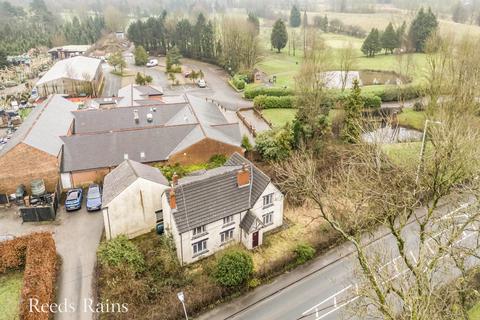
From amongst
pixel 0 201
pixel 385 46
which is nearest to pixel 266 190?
pixel 0 201

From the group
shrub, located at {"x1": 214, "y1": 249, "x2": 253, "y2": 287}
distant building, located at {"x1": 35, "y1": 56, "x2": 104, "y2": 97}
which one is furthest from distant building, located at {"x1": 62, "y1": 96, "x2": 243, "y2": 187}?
distant building, located at {"x1": 35, "y1": 56, "x2": 104, "y2": 97}

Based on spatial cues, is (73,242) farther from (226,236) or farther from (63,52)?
(63,52)

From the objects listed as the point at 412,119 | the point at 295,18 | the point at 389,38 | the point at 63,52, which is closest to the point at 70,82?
the point at 63,52

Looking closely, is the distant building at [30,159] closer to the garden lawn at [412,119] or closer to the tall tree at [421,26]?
the garden lawn at [412,119]

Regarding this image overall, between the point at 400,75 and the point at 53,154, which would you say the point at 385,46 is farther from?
the point at 53,154

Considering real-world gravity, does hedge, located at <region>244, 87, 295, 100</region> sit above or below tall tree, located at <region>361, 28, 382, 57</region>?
below

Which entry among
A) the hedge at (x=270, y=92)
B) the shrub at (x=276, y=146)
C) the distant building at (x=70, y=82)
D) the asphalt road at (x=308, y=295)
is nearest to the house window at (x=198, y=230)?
the asphalt road at (x=308, y=295)

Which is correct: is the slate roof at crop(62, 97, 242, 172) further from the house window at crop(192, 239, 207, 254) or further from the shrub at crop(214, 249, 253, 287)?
the shrub at crop(214, 249, 253, 287)
